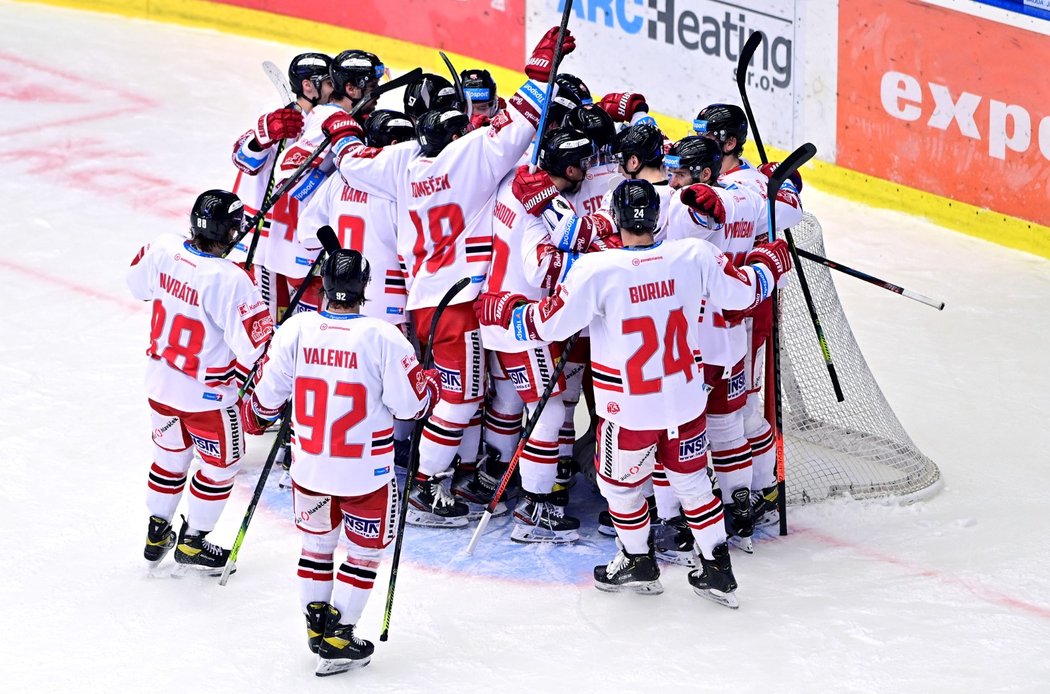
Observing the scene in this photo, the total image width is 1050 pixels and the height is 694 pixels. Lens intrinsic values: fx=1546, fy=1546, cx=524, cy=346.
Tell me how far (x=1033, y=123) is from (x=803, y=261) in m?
2.10

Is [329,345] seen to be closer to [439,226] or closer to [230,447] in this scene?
[230,447]

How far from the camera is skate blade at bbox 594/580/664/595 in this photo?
4715 mm

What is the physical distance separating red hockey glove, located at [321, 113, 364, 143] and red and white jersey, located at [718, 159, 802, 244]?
1.31 m

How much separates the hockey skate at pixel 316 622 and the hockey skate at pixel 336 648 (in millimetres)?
19

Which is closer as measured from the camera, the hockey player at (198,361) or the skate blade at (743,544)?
the hockey player at (198,361)

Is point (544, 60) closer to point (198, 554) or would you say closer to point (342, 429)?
point (342, 429)

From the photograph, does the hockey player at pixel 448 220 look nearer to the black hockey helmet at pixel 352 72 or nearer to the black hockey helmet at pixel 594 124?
the black hockey helmet at pixel 594 124

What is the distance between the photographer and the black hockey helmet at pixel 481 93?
578 centimetres

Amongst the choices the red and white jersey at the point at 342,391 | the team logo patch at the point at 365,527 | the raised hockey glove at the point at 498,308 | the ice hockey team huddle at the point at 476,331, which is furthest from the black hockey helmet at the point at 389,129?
the team logo patch at the point at 365,527

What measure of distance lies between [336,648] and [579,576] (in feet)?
3.05

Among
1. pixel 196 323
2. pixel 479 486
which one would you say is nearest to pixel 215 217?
pixel 196 323

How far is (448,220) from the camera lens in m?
5.22

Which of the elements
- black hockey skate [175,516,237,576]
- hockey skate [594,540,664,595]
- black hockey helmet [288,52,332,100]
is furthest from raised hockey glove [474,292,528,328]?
black hockey helmet [288,52,332,100]

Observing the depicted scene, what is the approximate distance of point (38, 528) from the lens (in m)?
5.12
